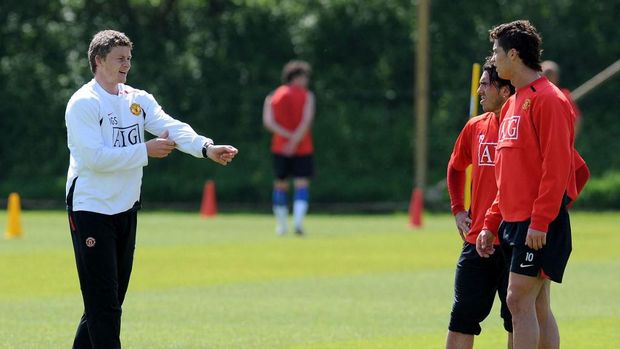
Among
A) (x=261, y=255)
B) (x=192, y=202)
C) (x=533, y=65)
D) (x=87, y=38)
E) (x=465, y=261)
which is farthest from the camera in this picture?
(x=87, y=38)

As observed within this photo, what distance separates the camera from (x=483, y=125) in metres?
7.61

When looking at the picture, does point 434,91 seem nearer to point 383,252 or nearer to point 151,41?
point 151,41

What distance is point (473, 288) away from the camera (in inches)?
294

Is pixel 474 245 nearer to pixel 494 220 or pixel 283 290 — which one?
pixel 494 220

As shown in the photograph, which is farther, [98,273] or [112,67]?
[112,67]

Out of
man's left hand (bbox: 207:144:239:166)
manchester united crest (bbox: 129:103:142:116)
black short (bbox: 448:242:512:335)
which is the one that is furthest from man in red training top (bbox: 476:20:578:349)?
manchester united crest (bbox: 129:103:142:116)

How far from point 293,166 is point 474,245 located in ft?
40.9

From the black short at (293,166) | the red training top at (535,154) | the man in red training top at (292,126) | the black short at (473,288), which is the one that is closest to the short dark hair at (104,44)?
the red training top at (535,154)

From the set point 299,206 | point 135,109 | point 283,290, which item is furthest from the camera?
point 299,206

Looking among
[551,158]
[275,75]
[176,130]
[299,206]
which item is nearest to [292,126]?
[299,206]

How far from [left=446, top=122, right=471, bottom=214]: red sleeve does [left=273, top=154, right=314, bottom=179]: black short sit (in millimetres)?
11868

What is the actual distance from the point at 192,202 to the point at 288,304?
15.8m

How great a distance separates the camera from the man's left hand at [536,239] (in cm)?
672

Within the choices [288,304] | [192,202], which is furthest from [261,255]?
[192,202]
